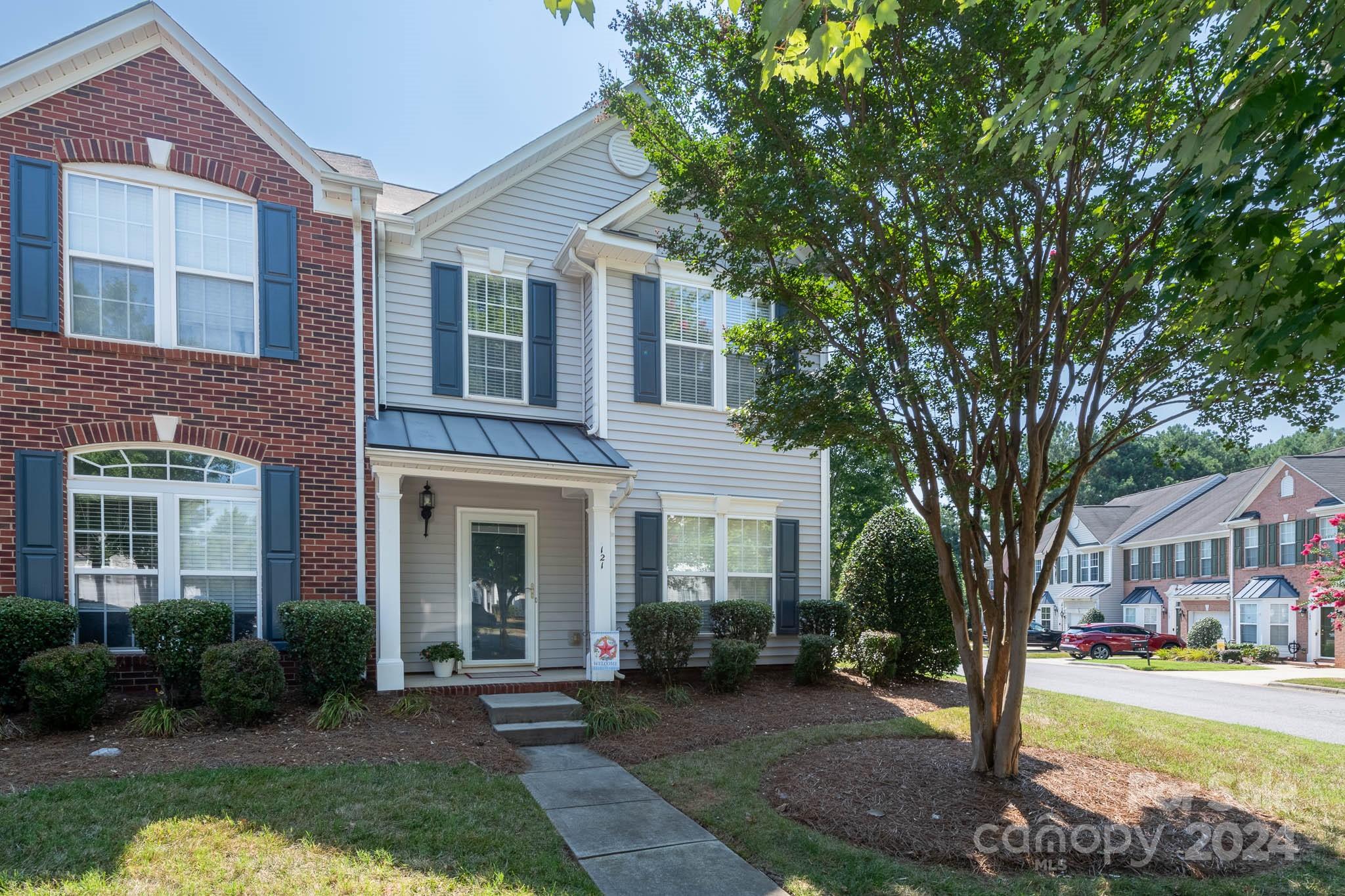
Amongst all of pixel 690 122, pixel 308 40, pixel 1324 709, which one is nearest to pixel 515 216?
pixel 308 40

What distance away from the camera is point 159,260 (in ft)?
26.5

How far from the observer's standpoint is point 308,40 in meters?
Answer: 8.71

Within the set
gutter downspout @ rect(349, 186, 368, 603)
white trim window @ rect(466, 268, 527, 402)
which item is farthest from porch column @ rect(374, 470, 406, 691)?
white trim window @ rect(466, 268, 527, 402)

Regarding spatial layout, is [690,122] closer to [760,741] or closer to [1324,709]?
[760,741]

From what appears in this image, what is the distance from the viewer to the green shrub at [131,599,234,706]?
718 centimetres

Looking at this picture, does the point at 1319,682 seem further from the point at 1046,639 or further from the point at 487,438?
the point at 487,438

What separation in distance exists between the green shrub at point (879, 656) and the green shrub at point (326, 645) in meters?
6.32

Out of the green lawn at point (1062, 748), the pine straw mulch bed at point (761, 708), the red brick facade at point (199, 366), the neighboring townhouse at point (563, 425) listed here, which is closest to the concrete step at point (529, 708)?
the pine straw mulch bed at point (761, 708)

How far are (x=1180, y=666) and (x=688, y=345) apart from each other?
18.7 meters

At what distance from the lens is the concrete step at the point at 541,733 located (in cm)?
719

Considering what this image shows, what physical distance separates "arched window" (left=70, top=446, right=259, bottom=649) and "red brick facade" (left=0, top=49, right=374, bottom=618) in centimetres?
26

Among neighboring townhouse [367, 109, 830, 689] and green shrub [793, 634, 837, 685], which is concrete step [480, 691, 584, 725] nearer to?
neighboring townhouse [367, 109, 830, 689]

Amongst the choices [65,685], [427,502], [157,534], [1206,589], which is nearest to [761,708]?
[427,502]

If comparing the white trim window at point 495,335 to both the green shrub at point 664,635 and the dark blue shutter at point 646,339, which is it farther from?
the green shrub at point 664,635
